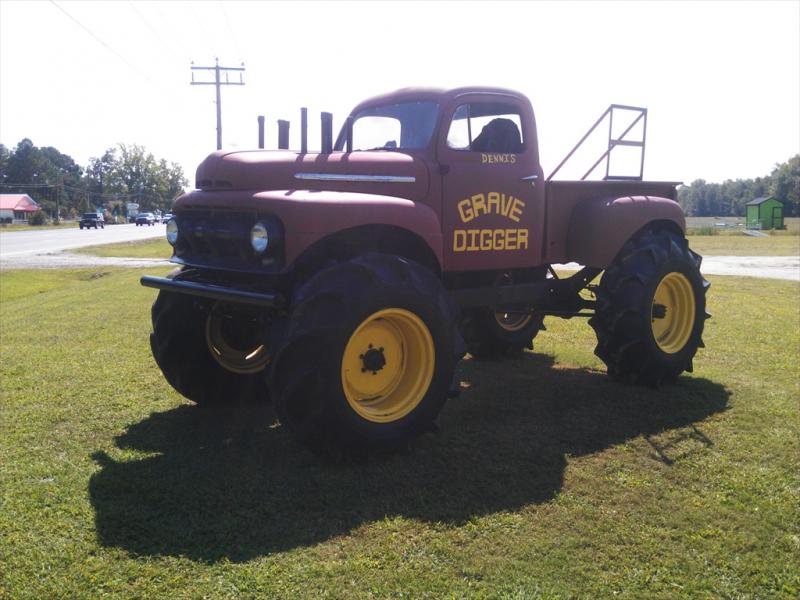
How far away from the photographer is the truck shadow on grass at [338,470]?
3.70 meters

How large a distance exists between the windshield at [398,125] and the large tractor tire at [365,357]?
4.69 feet

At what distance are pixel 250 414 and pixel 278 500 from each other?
5.98 feet

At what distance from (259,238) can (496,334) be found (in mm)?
3862

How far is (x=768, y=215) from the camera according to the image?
217 ft

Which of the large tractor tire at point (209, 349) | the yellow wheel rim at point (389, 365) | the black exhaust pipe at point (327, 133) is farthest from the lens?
the large tractor tire at point (209, 349)

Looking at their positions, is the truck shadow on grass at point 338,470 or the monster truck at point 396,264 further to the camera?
the monster truck at point 396,264

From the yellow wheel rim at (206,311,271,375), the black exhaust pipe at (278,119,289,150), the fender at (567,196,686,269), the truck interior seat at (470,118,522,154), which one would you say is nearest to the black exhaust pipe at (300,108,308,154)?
the black exhaust pipe at (278,119,289,150)

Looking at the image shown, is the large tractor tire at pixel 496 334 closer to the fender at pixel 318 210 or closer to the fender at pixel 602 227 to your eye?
the fender at pixel 602 227

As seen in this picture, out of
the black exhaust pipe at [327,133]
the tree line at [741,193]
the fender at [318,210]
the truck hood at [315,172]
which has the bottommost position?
the fender at [318,210]

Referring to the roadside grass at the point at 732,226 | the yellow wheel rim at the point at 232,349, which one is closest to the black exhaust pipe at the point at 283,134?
the yellow wheel rim at the point at 232,349

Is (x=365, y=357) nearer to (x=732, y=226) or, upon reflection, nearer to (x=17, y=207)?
(x=732, y=226)

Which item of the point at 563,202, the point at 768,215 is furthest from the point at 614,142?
the point at 768,215

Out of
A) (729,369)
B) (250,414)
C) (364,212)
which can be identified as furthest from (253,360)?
(729,369)

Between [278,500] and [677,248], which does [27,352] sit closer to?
[278,500]
